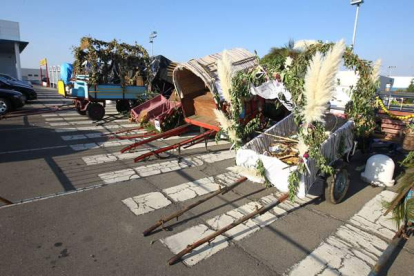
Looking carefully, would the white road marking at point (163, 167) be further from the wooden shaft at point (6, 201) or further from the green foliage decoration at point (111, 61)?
the green foliage decoration at point (111, 61)

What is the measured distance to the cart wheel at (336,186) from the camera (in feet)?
14.9

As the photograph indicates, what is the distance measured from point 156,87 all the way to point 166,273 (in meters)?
12.0

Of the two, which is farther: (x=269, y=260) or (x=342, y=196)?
(x=342, y=196)

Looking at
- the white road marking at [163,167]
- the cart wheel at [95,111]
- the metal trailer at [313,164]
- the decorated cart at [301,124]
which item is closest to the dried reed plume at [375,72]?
the decorated cart at [301,124]

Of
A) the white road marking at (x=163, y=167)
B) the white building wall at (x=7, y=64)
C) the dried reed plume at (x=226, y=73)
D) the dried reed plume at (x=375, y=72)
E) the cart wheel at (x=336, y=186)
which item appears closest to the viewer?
the cart wheel at (x=336, y=186)

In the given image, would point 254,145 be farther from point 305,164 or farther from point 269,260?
point 269,260

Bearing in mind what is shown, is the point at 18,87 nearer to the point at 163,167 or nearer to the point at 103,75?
the point at 103,75

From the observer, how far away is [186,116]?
9375 millimetres

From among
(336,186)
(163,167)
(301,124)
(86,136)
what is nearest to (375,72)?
(301,124)

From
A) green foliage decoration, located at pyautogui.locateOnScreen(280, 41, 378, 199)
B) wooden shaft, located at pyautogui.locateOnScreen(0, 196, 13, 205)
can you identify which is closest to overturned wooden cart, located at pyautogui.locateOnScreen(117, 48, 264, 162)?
green foliage decoration, located at pyautogui.locateOnScreen(280, 41, 378, 199)

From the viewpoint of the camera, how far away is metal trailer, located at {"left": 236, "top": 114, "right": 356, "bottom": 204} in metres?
4.07

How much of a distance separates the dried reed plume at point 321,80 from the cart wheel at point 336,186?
1.44 meters

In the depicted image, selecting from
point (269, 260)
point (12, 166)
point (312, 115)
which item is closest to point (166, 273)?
point (269, 260)

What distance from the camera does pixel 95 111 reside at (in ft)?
38.9
